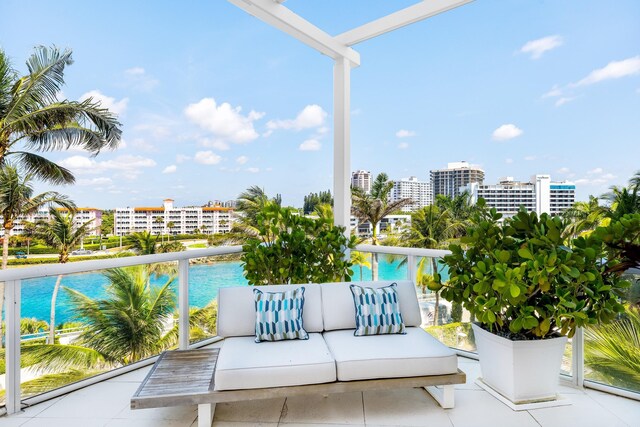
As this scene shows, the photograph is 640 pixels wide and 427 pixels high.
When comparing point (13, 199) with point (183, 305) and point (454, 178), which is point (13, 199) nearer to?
point (183, 305)

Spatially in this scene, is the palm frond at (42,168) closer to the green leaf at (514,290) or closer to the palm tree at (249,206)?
the palm tree at (249,206)

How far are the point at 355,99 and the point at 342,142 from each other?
1767cm

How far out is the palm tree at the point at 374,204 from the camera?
19094mm

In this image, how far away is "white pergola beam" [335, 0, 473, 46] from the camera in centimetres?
334

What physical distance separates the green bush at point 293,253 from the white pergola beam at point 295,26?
1.68m

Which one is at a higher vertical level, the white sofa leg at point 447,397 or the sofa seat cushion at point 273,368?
the sofa seat cushion at point 273,368

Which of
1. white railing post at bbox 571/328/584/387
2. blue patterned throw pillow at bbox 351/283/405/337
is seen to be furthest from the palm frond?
white railing post at bbox 571/328/584/387

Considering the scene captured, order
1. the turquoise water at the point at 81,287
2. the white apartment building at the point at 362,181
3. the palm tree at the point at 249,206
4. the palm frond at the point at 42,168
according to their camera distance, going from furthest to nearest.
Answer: the white apartment building at the point at 362,181 < the palm tree at the point at 249,206 < the palm frond at the point at 42,168 < the turquoise water at the point at 81,287

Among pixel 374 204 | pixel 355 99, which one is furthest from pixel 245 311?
pixel 355 99

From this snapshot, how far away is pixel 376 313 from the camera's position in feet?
8.83

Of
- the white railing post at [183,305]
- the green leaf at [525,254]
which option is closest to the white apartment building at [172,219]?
the white railing post at [183,305]

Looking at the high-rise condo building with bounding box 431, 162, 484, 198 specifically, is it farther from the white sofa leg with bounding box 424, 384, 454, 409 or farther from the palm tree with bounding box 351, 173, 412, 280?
the white sofa leg with bounding box 424, 384, 454, 409

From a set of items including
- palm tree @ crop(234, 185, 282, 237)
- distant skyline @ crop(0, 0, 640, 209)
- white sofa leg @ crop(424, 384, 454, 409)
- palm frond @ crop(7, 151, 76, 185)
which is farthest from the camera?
palm tree @ crop(234, 185, 282, 237)

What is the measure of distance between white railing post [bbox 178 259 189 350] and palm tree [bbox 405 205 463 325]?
1768cm
